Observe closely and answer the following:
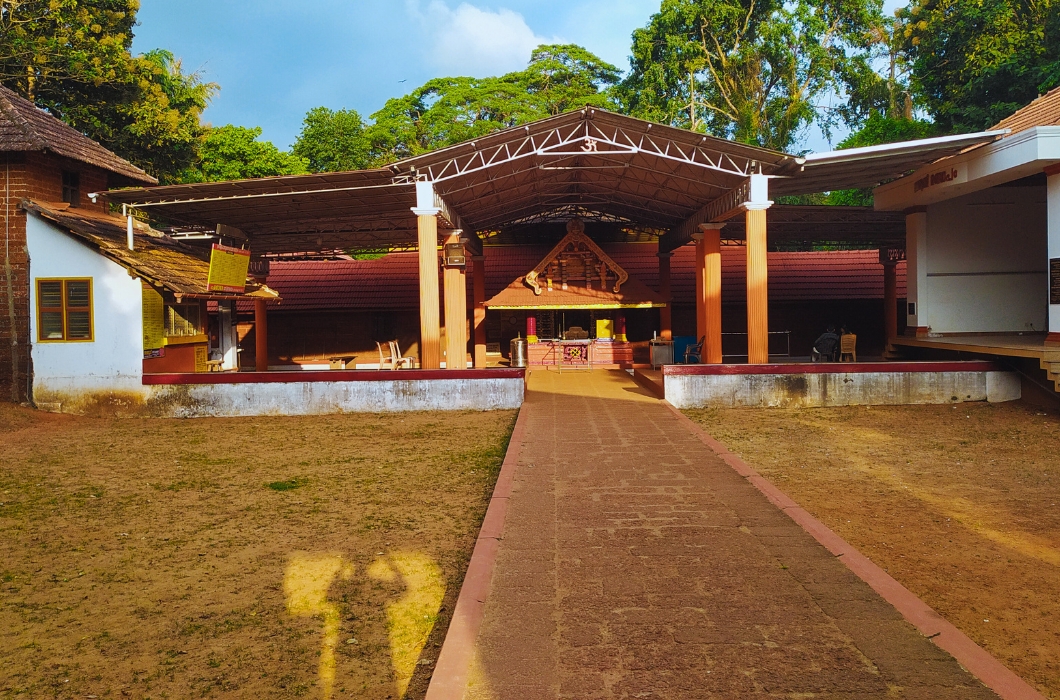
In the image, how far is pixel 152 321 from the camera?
13.8 metres

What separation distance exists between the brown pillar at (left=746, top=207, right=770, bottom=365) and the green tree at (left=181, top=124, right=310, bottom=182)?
18.3 m

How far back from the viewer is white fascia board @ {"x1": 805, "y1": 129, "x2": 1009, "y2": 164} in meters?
12.2

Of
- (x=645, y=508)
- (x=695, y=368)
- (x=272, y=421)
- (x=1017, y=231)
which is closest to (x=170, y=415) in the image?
(x=272, y=421)

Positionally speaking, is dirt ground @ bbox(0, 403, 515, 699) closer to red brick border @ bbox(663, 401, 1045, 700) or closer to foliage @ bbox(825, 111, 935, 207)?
red brick border @ bbox(663, 401, 1045, 700)

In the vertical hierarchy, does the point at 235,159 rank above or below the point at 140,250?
above

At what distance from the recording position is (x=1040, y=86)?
23953 millimetres

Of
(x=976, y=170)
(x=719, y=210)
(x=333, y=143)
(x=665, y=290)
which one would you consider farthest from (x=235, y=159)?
(x=976, y=170)

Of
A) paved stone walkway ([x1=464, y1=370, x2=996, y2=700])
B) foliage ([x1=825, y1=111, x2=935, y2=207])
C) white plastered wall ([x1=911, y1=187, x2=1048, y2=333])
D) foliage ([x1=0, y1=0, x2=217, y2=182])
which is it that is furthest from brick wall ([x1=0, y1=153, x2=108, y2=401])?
foliage ([x1=825, y1=111, x2=935, y2=207])

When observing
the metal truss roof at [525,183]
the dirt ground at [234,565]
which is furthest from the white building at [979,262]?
the dirt ground at [234,565]

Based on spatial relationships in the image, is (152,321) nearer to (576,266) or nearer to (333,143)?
(576,266)

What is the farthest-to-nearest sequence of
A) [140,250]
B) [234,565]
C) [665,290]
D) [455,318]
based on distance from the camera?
[665,290] < [455,318] < [140,250] < [234,565]

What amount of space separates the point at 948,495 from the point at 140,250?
1381cm

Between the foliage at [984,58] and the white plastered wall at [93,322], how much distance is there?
25933mm

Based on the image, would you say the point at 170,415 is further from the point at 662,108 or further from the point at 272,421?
the point at 662,108
